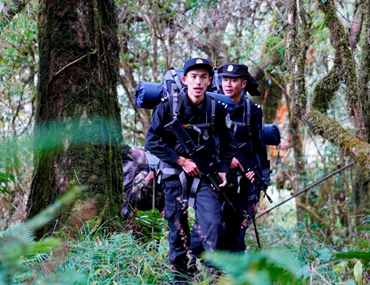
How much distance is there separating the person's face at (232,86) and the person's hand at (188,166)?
1428 millimetres

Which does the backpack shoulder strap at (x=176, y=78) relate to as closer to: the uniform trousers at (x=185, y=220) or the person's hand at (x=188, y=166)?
the person's hand at (x=188, y=166)

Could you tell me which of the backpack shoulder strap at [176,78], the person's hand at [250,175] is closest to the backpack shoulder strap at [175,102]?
the backpack shoulder strap at [176,78]

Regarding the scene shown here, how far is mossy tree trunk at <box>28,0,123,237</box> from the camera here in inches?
196

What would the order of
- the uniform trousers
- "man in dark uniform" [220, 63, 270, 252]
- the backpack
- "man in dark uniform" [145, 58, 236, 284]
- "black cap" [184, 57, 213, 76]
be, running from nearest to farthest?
1. the uniform trousers
2. "man in dark uniform" [145, 58, 236, 284]
3. "black cap" [184, 57, 213, 76]
4. the backpack
5. "man in dark uniform" [220, 63, 270, 252]

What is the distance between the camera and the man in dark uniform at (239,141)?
222 inches

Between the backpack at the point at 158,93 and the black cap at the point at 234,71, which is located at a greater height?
the black cap at the point at 234,71

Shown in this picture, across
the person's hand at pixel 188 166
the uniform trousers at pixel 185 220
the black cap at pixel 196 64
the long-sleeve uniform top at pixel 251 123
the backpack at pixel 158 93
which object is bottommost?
the uniform trousers at pixel 185 220

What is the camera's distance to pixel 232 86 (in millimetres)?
5773

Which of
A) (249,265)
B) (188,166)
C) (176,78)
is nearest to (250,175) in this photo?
(188,166)

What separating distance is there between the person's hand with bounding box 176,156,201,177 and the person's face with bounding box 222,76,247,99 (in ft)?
4.68

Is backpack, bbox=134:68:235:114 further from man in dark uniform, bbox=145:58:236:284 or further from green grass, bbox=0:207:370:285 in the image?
green grass, bbox=0:207:370:285

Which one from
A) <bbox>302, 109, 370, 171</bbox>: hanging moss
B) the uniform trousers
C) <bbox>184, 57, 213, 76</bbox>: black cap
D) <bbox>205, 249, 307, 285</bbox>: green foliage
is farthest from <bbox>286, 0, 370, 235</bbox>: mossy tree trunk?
<bbox>205, 249, 307, 285</bbox>: green foliage

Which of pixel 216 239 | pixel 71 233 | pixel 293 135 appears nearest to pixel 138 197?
pixel 71 233

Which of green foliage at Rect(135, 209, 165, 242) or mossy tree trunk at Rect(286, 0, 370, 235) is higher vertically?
mossy tree trunk at Rect(286, 0, 370, 235)
